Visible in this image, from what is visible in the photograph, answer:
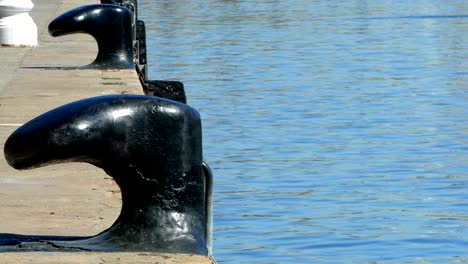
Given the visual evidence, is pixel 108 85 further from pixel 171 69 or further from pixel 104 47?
pixel 171 69

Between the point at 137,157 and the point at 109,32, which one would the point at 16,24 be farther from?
the point at 137,157

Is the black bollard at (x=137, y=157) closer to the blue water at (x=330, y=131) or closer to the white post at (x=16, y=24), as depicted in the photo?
the blue water at (x=330, y=131)

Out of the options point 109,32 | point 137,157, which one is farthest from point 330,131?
point 137,157

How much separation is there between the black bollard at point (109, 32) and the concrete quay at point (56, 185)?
0.42 m

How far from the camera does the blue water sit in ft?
44.4

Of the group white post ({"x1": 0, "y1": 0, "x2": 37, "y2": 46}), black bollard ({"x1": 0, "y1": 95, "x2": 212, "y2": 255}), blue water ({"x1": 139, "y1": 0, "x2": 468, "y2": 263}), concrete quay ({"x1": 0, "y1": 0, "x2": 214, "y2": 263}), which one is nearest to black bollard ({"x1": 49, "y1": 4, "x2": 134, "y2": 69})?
concrete quay ({"x1": 0, "y1": 0, "x2": 214, "y2": 263})

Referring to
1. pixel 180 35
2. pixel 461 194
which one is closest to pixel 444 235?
pixel 461 194

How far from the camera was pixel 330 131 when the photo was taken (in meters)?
20.6

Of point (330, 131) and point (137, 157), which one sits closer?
point (137, 157)

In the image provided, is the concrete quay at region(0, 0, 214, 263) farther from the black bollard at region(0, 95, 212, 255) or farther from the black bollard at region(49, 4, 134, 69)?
the black bollard at region(49, 4, 134, 69)

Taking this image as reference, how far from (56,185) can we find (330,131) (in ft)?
39.6

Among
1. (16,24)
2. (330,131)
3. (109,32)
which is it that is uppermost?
(109,32)

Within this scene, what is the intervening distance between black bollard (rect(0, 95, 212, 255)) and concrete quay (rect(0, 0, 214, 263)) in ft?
0.73

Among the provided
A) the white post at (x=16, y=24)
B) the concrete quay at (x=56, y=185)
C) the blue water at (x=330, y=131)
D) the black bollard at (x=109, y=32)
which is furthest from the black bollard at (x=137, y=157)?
the white post at (x=16, y=24)
